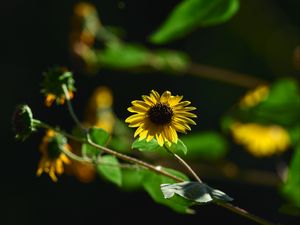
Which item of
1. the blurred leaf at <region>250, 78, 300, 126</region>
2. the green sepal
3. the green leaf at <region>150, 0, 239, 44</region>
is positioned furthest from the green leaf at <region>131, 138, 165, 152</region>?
the blurred leaf at <region>250, 78, 300, 126</region>

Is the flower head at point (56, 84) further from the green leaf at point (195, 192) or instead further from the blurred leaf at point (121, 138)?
the blurred leaf at point (121, 138)

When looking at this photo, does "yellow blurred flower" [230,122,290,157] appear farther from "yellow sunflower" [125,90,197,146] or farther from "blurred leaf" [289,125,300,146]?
"yellow sunflower" [125,90,197,146]

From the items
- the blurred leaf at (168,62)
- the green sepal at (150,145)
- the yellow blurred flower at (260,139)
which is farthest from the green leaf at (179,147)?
the yellow blurred flower at (260,139)

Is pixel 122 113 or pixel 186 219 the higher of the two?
pixel 122 113

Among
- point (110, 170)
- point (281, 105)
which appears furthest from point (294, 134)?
point (110, 170)

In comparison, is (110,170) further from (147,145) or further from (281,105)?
(281,105)

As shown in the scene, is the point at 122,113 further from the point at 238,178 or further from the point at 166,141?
the point at 166,141

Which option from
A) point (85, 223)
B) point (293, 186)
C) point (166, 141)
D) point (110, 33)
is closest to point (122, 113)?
point (85, 223)
